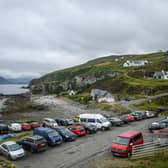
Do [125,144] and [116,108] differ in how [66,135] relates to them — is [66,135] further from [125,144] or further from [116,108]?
[116,108]

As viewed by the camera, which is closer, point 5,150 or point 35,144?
point 5,150

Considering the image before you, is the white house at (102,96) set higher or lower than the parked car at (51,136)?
higher

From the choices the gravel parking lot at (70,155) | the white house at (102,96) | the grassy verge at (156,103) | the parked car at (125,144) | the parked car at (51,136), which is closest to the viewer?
the gravel parking lot at (70,155)

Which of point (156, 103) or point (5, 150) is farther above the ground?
point (156, 103)

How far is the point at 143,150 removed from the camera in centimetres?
1858

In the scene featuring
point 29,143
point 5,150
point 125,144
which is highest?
point 125,144

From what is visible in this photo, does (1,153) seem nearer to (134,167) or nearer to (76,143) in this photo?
(76,143)

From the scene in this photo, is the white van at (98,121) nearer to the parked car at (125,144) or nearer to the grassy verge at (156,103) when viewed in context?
the parked car at (125,144)

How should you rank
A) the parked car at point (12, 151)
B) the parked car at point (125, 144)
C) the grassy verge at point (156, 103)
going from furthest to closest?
the grassy verge at point (156, 103) → the parked car at point (12, 151) → the parked car at point (125, 144)

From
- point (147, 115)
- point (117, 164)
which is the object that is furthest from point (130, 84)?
point (117, 164)

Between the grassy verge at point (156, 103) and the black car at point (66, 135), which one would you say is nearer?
the black car at point (66, 135)

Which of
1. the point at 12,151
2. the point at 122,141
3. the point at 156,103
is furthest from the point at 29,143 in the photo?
the point at 156,103

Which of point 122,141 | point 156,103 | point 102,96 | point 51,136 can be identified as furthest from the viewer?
point 102,96

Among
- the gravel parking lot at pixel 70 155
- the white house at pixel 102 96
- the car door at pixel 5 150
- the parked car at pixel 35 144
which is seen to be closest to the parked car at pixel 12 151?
the car door at pixel 5 150
